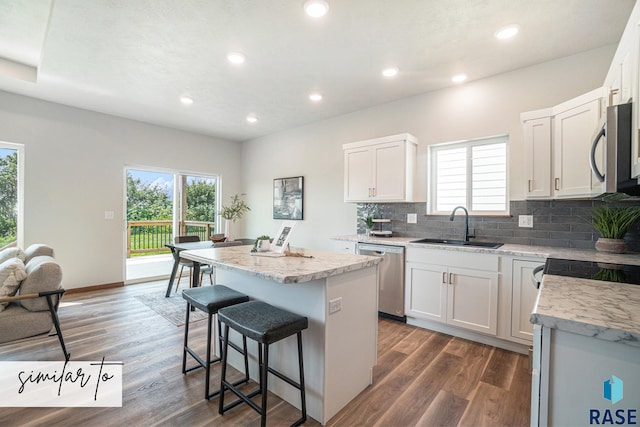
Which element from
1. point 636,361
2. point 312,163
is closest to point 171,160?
point 312,163

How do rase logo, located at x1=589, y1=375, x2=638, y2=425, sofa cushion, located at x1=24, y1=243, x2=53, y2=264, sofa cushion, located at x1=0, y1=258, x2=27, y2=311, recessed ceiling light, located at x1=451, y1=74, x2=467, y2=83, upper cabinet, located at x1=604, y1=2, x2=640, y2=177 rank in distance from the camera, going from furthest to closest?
1. recessed ceiling light, located at x1=451, y1=74, x2=467, y2=83
2. sofa cushion, located at x1=24, y1=243, x2=53, y2=264
3. sofa cushion, located at x1=0, y1=258, x2=27, y2=311
4. upper cabinet, located at x1=604, y1=2, x2=640, y2=177
5. rase logo, located at x1=589, y1=375, x2=638, y2=425

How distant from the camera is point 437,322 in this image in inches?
120

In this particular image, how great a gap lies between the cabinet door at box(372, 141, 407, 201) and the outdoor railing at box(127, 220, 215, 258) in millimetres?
3799

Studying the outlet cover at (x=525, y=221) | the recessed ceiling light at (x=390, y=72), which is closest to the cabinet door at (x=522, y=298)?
the outlet cover at (x=525, y=221)

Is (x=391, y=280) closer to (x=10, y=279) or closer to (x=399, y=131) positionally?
(x=399, y=131)

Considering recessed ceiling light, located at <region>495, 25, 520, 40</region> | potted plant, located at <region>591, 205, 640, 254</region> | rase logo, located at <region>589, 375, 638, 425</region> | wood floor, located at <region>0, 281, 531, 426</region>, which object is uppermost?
recessed ceiling light, located at <region>495, 25, 520, 40</region>

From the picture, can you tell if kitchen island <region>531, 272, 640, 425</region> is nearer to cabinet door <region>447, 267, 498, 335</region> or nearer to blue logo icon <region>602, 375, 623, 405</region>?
blue logo icon <region>602, 375, 623, 405</region>

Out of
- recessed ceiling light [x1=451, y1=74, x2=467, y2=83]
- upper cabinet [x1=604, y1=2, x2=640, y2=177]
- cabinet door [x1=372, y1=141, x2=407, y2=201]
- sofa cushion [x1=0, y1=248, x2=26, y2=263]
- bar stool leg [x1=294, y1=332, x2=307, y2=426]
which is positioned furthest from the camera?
cabinet door [x1=372, y1=141, x2=407, y2=201]

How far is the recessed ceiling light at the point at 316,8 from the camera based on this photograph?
6.72 ft

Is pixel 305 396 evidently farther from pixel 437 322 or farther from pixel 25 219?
pixel 25 219

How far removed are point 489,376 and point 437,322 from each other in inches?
32.1

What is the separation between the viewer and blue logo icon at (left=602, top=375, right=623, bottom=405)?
0.76 meters

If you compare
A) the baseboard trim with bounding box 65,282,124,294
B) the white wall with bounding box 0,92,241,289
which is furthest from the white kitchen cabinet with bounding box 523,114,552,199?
the baseboard trim with bounding box 65,282,124,294

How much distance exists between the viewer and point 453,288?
113 inches
